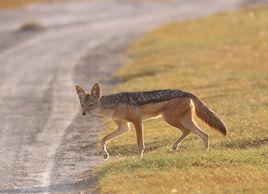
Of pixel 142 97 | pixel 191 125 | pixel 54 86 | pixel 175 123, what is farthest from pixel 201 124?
pixel 54 86

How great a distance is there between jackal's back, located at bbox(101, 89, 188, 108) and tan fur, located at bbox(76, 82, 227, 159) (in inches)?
2.2

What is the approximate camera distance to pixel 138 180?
14.0 metres

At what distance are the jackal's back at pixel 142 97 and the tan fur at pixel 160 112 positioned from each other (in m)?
0.05

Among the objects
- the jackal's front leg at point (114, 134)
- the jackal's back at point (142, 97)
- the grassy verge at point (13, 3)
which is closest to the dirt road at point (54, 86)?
the jackal's front leg at point (114, 134)

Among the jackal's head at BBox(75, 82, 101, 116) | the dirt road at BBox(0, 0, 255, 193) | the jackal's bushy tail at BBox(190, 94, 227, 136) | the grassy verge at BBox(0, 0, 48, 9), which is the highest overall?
the jackal's head at BBox(75, 82, 101, 116)

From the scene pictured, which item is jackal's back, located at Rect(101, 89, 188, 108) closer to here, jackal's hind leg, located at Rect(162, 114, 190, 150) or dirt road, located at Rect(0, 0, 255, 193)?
jackal's hind leg, located at Rect(162, 114, 190, 150)

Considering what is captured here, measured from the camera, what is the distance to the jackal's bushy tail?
16156 millimetres

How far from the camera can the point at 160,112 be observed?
1609cm

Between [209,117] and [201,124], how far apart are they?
65.6 inches

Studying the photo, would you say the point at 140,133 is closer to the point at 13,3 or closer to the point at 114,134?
the point at 114,134

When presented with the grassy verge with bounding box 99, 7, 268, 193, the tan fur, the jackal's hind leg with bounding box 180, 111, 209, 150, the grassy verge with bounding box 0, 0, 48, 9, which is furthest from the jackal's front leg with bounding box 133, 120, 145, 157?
the grassy verge with bounding box 0, 0, 48, 9

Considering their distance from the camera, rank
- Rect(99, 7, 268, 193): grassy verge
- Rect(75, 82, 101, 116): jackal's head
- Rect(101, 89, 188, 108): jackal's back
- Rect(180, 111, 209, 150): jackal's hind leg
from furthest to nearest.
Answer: Rect(75, 82, 101, 116): jackal's head
Rect(180, 111, 209, 150): jackal's hind leg
Rect(101, 89, 188, 108): jackal's back
Rect(99, 7, 268, 193): grassy verge

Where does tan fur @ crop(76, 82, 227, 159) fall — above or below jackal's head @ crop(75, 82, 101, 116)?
below

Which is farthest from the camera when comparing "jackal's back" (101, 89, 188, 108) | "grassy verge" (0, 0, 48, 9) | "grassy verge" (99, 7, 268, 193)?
"grassy verge" (0, 0, 48, 9)
